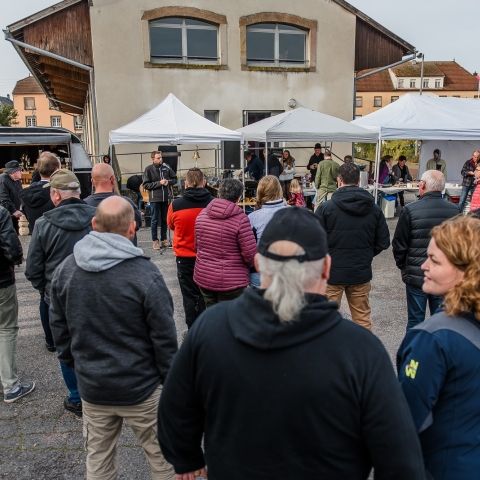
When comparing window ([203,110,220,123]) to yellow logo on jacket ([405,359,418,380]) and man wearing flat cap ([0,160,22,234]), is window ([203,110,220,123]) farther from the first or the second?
yellow logo on jacket ([405,359,418,380])

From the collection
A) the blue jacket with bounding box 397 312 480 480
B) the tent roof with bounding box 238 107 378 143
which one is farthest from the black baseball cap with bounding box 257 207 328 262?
the tent roof with bounding box 238 107 378 143

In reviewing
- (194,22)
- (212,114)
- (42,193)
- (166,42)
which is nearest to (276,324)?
(42,193)

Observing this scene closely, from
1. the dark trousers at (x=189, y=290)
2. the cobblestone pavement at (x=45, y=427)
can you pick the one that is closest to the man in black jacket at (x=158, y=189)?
the cobblestone pavement at (x=45, y=427)

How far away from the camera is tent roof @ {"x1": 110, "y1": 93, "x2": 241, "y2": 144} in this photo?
9.66 m

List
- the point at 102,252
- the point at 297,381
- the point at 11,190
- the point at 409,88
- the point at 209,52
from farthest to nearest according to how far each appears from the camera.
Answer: the point at 409,88, the point at 209,52, the point at 11,190, the point at 102,252, the point at 297,381

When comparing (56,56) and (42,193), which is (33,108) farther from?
(42,193)

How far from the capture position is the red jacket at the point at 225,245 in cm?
400

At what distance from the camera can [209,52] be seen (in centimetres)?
Answer: 1620

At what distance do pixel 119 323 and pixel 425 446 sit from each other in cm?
142

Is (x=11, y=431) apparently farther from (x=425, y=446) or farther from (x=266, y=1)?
(x=266, y=1)

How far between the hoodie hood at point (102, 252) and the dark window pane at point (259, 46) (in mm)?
15685

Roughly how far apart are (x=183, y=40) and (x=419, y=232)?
13.8 m

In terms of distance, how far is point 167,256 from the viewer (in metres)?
8.80

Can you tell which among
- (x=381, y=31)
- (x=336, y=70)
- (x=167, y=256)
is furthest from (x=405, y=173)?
(x=167, y=256)
